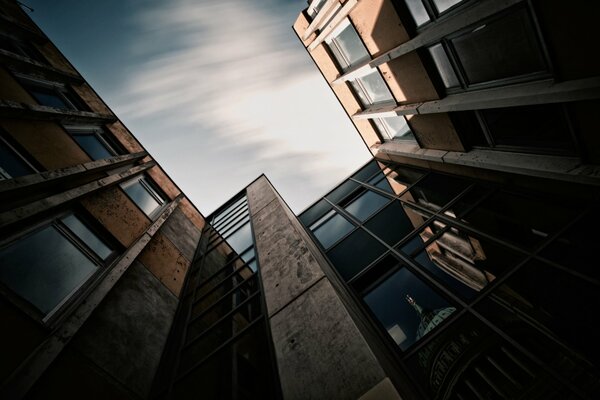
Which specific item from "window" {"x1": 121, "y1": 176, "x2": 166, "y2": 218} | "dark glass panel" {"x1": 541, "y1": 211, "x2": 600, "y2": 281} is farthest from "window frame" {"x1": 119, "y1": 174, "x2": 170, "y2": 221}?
"dark glass panel" {"x1": 541, "y1": 211, "x2": 600, "y2": 281}

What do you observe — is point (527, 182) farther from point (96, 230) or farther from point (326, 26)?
point (96, 230)

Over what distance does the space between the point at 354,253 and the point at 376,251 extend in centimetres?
66

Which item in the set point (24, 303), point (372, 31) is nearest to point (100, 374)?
point (24, 303)

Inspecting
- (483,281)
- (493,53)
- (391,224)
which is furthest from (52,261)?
(493,53)

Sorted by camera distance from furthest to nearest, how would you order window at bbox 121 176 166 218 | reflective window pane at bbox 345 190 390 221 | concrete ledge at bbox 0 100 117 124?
window at bbox 121 176 166 218 → reflective window pane at bbox 345 190 390 221 → concrete ledge at bbox 0 100 117 124

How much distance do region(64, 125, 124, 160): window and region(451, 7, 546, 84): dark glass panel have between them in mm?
8627

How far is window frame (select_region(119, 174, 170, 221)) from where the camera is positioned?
8194mm

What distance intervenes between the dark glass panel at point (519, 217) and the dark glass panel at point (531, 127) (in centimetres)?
88

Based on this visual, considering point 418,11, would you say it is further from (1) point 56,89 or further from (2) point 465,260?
(1) point 56,89

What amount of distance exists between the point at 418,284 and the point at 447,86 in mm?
3994

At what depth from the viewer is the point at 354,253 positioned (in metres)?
6.33

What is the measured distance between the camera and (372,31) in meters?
6.46

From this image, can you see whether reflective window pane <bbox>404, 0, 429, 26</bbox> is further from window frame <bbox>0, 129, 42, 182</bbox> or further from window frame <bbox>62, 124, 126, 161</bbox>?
window frame <bbox>62, 124, 126, 161</bbox>

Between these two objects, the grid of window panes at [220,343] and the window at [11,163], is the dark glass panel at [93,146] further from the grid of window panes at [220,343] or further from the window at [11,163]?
the grid of window panes at [220,343]
